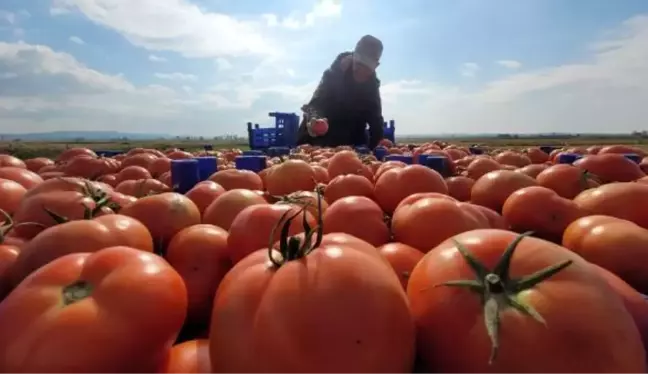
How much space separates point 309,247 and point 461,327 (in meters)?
0.44

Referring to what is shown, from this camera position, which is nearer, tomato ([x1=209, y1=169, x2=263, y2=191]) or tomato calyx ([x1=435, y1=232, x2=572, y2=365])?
tomato calyx ([x1=435, y1=232, x2=572, y2=365])

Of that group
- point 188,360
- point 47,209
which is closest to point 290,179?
point 47,209

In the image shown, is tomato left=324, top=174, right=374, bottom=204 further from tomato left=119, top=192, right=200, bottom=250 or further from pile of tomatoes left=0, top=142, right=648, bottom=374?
pile of tomatoes left=0, top=142, right=648, bottom=374

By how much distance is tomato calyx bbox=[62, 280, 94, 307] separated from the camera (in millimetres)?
1235

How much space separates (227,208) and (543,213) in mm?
1678

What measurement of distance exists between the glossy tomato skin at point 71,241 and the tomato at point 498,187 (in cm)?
210

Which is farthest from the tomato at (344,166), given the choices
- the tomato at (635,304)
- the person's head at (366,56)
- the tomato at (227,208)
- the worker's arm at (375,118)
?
the worker's arm at (375,118)

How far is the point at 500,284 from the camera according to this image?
3.63ft

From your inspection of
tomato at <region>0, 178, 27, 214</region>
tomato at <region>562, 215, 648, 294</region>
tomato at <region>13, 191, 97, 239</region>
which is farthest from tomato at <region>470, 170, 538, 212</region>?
tomato at <region>0, 178, 27, 214</region>

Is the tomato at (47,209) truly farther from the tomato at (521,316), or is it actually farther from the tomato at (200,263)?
the tomato at (521,316)

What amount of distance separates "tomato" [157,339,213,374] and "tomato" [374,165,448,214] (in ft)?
5.84

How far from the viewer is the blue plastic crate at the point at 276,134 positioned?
12.6 metres

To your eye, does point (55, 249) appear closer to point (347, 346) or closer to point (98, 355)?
point (98, 355)

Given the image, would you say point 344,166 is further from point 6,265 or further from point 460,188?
point 6,265
